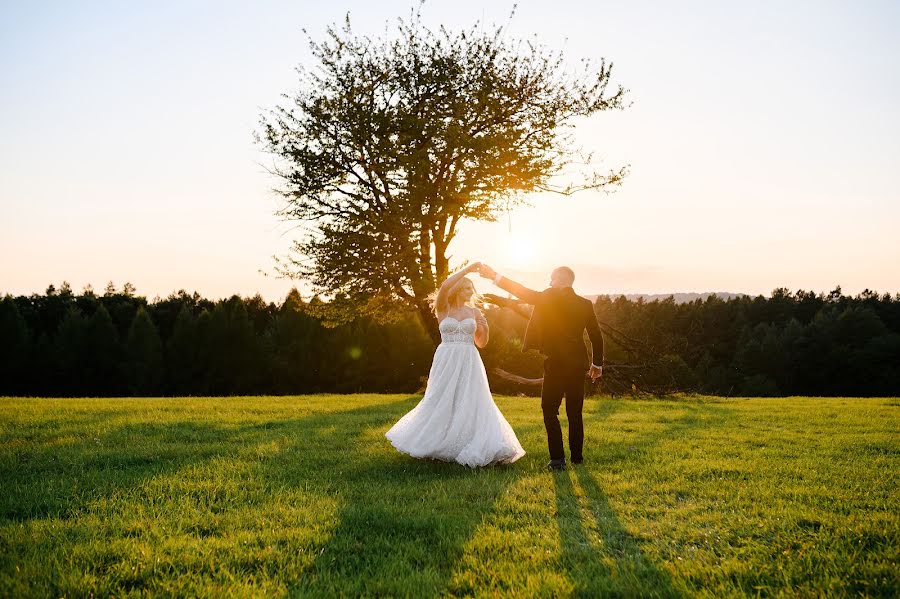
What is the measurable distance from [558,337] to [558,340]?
0.04 metres

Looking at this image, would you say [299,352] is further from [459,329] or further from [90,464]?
[459,329]

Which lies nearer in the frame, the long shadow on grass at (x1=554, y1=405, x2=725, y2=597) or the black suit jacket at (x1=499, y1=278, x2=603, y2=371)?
the long shadow on grass at (x1=554, y1=405, x2=725, y2=597)

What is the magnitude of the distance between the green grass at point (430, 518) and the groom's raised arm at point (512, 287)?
7.98 ft

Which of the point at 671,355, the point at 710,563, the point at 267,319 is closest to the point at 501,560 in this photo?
the point at 710,563

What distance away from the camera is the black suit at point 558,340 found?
7.96 meters

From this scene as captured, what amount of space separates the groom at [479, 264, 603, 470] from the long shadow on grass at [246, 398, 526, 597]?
1089mm

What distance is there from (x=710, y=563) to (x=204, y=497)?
502 centimetres

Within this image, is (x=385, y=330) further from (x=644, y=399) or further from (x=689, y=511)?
(x=689, y=511)

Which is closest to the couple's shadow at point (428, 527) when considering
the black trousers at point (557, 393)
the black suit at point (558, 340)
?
the black trousers at point (557, 393)

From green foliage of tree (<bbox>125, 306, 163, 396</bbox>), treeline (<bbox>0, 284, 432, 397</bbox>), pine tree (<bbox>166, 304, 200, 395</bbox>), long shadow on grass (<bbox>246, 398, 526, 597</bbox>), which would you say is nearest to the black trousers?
long shadow on grass (<bbox>246, 398, 526, 597</bbox>)

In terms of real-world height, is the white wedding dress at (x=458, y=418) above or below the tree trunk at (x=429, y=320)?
below

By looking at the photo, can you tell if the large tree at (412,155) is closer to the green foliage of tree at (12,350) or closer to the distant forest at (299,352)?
the distant forest at (299,352)

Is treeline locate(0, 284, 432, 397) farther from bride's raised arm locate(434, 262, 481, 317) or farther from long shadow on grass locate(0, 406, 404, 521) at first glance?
bride's raised arm locate(434, 262, 481, 317)

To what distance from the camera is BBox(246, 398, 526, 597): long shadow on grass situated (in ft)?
13.4
